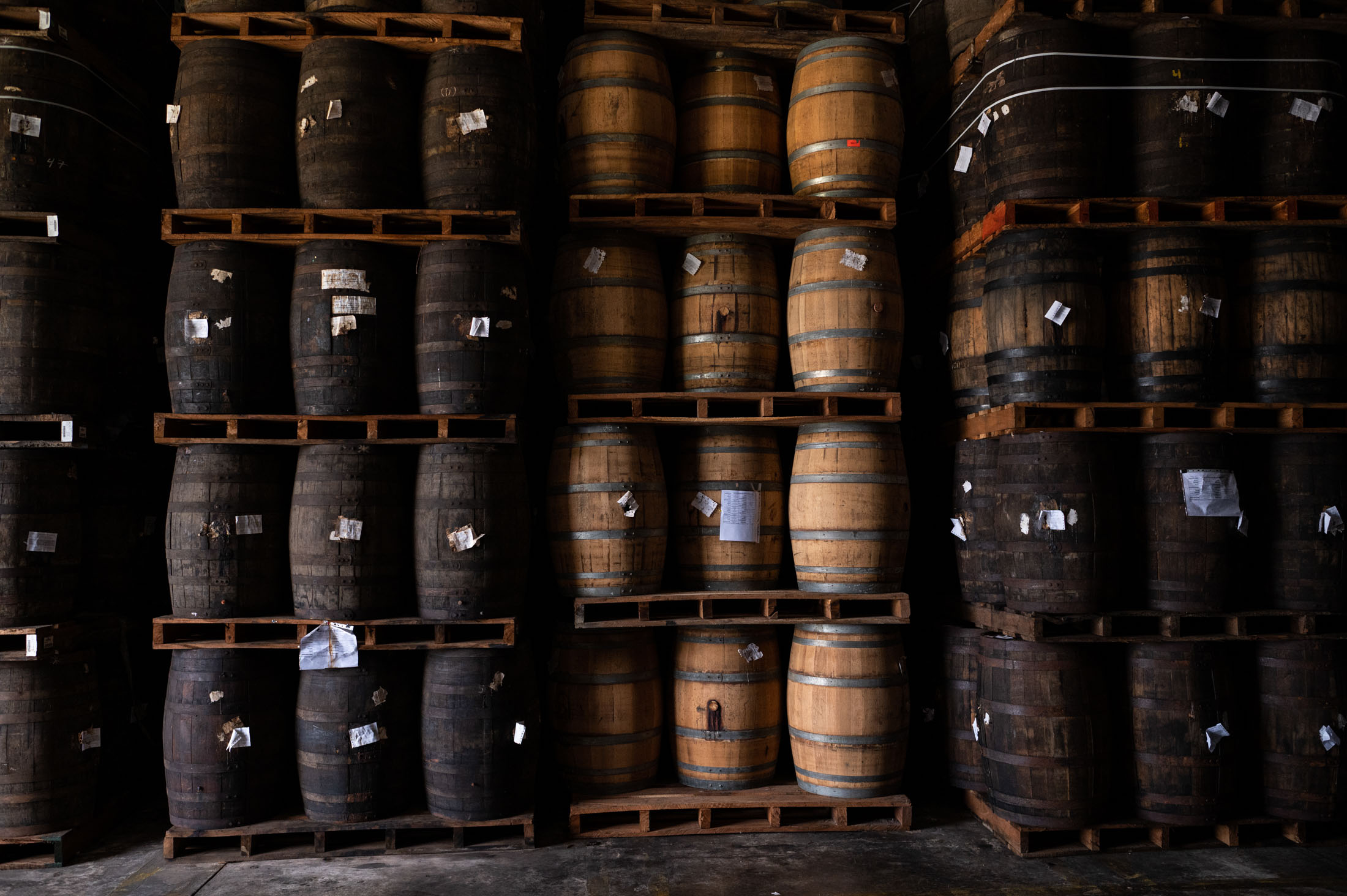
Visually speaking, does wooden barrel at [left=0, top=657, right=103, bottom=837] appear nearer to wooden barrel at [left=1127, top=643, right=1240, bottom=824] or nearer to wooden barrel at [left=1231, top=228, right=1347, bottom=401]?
wooden barrel at [left=1127, top=643, right=1240, bottom=824]

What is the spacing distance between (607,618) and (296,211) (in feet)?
10.9

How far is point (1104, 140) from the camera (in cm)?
519

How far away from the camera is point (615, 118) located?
18.2 ft

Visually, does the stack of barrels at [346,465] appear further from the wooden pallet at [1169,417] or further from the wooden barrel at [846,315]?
the wooden pallet at [1169,417]

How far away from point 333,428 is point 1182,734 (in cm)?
558

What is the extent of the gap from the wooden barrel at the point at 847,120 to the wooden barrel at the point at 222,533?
13.8 feet

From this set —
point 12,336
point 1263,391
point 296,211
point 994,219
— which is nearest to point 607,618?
point 296,211

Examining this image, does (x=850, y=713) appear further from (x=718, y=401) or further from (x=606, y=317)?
(x=606, y=317)

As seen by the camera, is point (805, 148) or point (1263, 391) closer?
point (1263, 391)

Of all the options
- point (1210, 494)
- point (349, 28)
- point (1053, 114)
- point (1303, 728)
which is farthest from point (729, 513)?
point (349, 28)

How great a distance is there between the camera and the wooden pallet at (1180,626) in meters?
4.85

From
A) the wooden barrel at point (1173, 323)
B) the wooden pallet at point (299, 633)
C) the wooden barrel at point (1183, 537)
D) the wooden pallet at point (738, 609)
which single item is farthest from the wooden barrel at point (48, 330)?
the wooden barrel at point (1183, 537)

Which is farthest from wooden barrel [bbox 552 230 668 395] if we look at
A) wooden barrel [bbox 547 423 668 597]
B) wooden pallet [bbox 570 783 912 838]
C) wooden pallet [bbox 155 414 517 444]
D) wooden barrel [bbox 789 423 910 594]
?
wooden pallet [bbox 570 783 912 838]

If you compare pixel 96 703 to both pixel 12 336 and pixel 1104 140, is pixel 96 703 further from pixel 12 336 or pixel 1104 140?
pixel 1104 140
